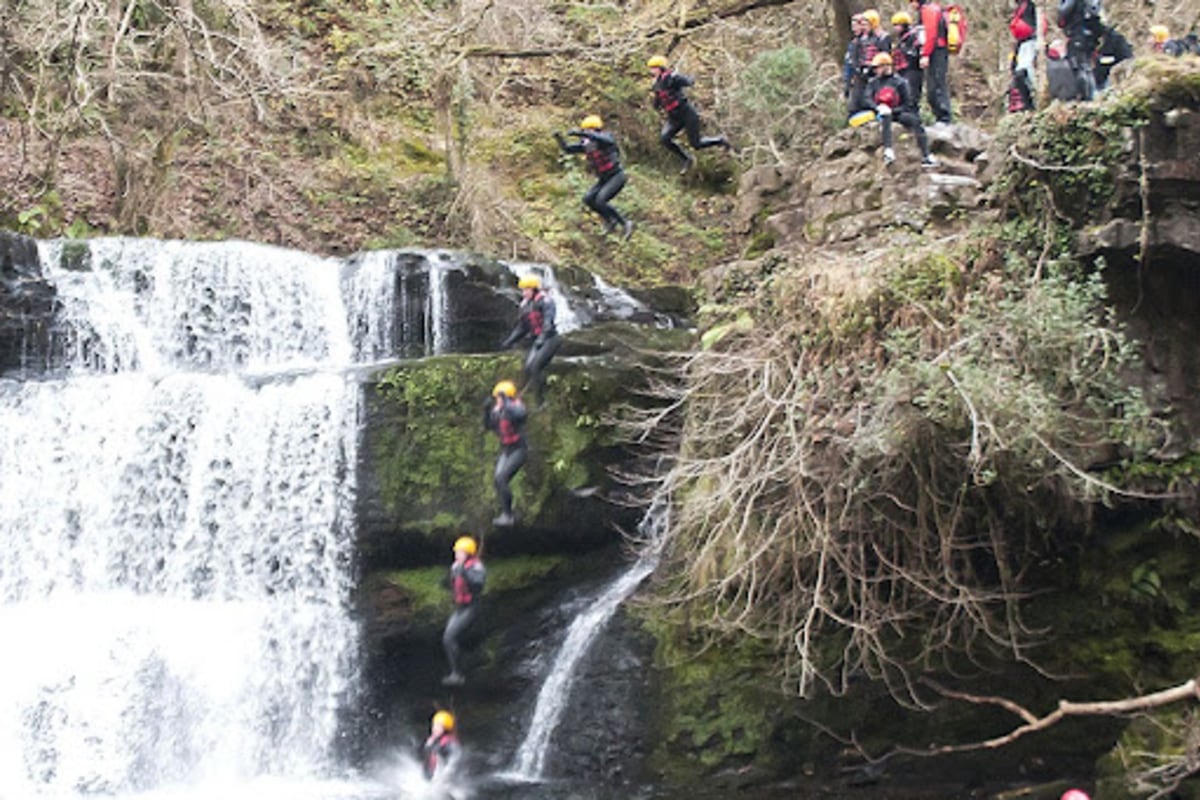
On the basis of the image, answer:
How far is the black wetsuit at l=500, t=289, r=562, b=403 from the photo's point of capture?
11.5 metres

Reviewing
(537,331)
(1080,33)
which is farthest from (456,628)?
(1080,33)

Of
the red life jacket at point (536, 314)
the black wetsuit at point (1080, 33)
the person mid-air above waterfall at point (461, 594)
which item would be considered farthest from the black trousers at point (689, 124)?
the person mid-air above waterfall at point (461, 594)

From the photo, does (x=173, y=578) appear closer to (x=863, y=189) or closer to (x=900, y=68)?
(x=863, y=189)

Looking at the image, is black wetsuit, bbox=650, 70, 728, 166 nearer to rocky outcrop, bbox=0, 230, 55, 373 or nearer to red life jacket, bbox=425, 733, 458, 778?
red life jacket, bbox=425, 733, 458, 778

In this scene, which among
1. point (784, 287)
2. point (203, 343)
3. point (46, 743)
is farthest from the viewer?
point (203, 343)

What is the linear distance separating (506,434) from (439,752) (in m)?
2.77

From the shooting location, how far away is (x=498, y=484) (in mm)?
11781

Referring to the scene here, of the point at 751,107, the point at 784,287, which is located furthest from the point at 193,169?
the point at 784,287

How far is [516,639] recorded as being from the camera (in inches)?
478

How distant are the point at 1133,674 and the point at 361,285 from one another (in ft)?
34.0

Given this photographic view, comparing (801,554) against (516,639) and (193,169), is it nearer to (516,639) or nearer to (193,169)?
(516,639)

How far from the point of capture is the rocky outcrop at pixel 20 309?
14.8 m

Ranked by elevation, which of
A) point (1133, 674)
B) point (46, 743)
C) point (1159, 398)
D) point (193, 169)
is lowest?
point (46, 743)

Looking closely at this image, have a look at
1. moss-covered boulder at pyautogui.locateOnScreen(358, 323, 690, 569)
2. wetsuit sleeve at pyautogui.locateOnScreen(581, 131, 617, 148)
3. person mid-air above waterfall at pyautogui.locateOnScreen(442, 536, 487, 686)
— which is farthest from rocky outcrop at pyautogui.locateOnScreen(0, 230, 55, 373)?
wetsuit sleeve at pyautogui.locateOnScreen(581, 131, 617, 148)
